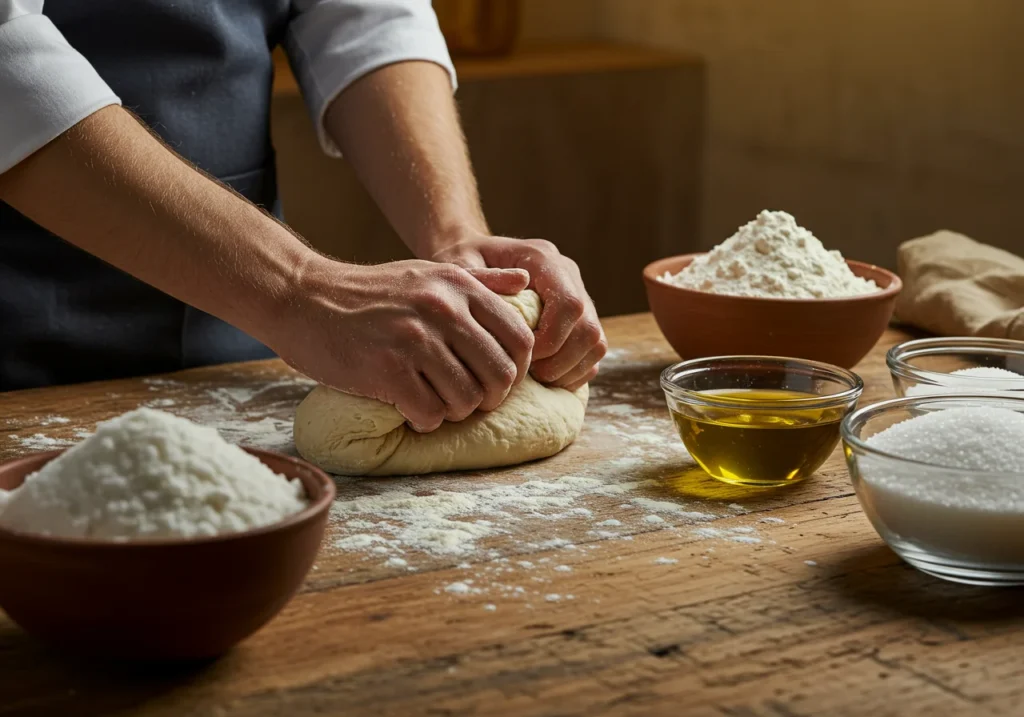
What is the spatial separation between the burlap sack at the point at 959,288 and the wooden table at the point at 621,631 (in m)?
0.58

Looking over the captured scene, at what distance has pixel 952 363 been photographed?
4.82 ft

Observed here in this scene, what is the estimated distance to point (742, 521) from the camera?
3.82 feet

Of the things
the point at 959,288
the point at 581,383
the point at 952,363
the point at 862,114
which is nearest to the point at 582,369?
the point at 581,383

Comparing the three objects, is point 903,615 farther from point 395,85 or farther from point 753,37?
point 753,37

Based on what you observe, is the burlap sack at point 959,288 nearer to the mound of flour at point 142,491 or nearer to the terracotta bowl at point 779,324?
the terracotta bowl at point 779,324

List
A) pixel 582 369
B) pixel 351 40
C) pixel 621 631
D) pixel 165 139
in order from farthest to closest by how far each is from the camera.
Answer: pixel 351 40 < pixel 165 139 < pixel 582 369 < pixel 621 631

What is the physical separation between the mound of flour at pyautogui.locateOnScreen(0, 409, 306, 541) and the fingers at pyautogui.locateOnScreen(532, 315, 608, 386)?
23.9 inches

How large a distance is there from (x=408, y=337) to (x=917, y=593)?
55cm

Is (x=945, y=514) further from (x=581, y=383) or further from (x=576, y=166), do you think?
(x=576, y=166)

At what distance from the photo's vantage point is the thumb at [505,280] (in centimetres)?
139

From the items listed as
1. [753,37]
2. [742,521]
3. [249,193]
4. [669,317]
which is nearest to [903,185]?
[753,37]

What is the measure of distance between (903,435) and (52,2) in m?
1.17

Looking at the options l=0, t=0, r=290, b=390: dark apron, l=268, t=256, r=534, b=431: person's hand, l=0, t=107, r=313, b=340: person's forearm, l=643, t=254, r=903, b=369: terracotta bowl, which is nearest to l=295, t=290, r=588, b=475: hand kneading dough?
l=268, t=256, r=534, b=431: person's hand

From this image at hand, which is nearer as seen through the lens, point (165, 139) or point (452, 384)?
point (452, 384)
